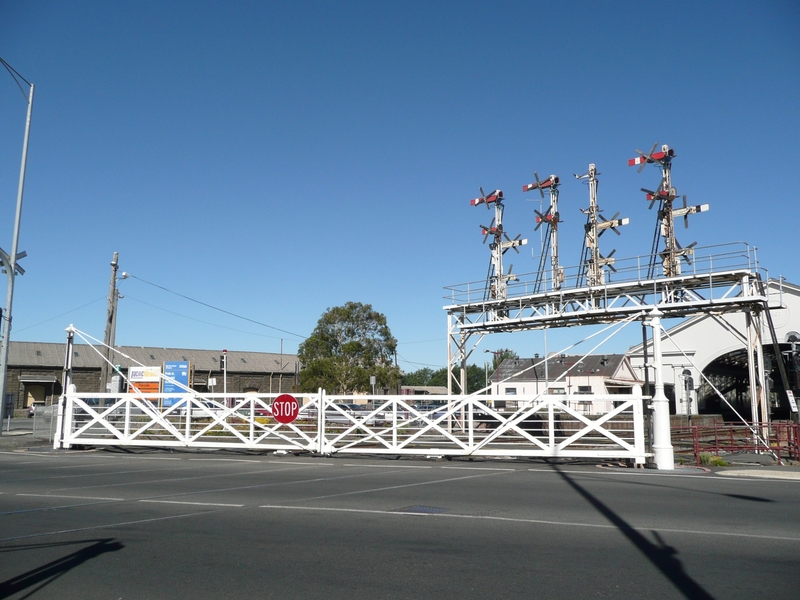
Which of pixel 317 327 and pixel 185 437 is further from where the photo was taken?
pixel 317 327

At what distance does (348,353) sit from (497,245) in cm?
2482

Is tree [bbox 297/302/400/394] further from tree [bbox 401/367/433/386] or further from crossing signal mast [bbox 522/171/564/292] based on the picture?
tree [bbox 401/367/433/386]

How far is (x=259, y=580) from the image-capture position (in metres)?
6.25

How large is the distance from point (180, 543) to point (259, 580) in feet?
6.33

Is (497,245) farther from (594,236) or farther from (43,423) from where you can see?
(43,423)

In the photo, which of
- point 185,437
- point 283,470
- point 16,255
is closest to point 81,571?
point 283,470

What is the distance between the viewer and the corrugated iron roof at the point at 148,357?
67.0 metres

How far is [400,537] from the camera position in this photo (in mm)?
8008

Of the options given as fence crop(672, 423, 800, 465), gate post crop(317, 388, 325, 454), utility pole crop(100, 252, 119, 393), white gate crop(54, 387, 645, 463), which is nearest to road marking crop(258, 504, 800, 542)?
white gate crop(54, 387, 645, 463)

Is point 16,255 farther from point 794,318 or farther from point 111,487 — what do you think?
point 794,318

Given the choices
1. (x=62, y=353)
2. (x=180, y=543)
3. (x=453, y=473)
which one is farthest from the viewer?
(x=62, y=353)

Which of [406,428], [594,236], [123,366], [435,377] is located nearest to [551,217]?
[594,236]

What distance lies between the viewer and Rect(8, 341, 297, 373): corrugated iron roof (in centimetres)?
6700

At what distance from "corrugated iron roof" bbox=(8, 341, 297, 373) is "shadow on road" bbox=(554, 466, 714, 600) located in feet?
194
